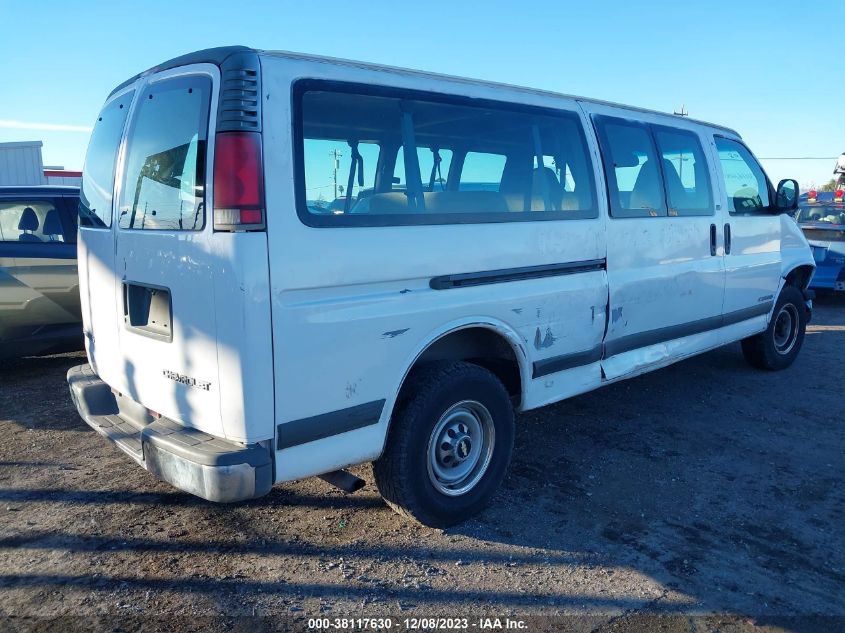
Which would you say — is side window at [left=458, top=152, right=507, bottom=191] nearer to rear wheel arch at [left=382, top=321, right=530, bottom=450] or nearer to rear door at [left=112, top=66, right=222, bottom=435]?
rear wheel arch at [left=382, top=321, right=530, bottom=450]

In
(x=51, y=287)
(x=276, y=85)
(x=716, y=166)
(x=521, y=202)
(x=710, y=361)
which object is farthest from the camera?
(x=710, y=361)

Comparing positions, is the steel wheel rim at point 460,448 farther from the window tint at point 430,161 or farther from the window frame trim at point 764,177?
the window frame trim at point 764,177

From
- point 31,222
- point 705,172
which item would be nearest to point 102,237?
point 31,222

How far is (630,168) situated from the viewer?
4.62 metres

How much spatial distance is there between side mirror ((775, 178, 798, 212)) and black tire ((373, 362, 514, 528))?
400cm

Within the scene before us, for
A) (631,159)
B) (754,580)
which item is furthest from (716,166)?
(754,580)

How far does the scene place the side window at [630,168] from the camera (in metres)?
4.40

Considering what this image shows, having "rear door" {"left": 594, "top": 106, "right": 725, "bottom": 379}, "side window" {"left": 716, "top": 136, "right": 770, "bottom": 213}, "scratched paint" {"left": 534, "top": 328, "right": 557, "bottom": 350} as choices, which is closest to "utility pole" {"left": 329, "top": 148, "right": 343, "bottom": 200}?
"scratched paint" {"left": 534, "top": 328, "right": 557, "bottom": 350}

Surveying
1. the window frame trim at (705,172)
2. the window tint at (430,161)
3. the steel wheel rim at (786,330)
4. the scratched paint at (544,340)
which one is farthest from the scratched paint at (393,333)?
the steel wheel rim at (786,330)

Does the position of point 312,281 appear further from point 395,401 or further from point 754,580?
point 754,580

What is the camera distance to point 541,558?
10.7 feet

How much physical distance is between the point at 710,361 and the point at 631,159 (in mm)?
3438

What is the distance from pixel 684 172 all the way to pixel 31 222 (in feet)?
19.0

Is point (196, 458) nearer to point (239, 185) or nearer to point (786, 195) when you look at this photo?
point (239, 185)
